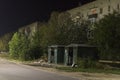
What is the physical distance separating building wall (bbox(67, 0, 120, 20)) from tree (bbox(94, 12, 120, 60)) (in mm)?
20699

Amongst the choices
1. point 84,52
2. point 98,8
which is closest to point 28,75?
point 84,52

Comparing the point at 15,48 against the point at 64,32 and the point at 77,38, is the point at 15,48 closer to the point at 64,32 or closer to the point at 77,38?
the point at 64,32

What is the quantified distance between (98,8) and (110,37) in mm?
31084

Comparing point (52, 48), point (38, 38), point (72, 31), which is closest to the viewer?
point (52, 48)

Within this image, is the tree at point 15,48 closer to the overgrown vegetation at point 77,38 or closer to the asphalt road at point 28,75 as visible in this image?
the overgrown vegetation at point 77,38

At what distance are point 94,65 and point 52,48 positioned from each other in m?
18.8

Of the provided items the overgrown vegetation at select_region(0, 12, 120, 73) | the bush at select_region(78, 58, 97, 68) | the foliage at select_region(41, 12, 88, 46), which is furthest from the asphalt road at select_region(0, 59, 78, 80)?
the foliage at select_region(41, 12, 88, 46)

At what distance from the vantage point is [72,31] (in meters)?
62.7

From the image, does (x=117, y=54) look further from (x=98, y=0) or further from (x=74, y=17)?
(x=74, y=17)

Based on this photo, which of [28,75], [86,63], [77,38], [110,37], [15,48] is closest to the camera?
[28,75]

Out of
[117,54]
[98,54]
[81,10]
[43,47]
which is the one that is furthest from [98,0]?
[117,54]

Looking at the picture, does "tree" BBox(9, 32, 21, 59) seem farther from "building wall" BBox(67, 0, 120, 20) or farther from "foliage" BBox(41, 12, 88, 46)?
"foliage" BBox(41, 12, 88, 46)

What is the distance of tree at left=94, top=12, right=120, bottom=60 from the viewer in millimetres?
40625

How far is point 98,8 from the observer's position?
7106 centimetres
